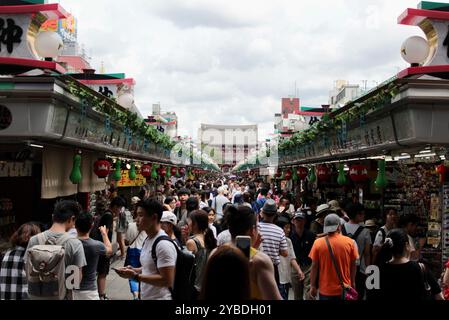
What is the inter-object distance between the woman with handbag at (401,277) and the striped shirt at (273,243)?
1376 mm

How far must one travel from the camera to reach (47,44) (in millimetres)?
8898

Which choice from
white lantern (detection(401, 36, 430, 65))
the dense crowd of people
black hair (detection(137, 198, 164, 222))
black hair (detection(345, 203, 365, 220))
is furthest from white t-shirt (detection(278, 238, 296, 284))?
white lantern (detection(401, 36, 430, 65))

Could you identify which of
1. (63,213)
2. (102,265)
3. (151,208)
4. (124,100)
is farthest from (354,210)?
(124,100)

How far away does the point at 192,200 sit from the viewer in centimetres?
945

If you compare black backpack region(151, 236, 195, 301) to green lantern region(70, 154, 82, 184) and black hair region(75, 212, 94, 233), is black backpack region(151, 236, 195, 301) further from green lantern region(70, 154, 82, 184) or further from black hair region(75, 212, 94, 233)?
green lantern region(70, 154, 82, 184)

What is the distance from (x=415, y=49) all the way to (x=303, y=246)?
4022 mm

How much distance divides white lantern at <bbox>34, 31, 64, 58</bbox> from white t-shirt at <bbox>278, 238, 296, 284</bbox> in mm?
5114

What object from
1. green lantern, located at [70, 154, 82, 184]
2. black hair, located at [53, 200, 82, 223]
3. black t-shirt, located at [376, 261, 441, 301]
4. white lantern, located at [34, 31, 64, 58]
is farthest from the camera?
green lantern, located at [70, 154, 82, 184]

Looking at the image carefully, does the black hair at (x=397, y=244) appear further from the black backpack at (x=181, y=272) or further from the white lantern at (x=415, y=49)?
the white lantern at (x=415, y=49)

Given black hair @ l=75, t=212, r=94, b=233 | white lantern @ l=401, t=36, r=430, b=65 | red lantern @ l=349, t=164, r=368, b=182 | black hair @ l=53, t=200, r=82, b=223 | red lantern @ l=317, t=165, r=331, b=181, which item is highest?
white lantern @ l=401, t=36, r=430, b=65

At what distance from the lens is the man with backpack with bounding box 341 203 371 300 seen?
7574 millimetres

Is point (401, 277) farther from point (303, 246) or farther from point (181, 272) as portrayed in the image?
point (303, 246)

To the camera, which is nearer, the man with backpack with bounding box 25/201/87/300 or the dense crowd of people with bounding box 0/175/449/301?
the dense crowd of people with bounding box 0/175/449/301
